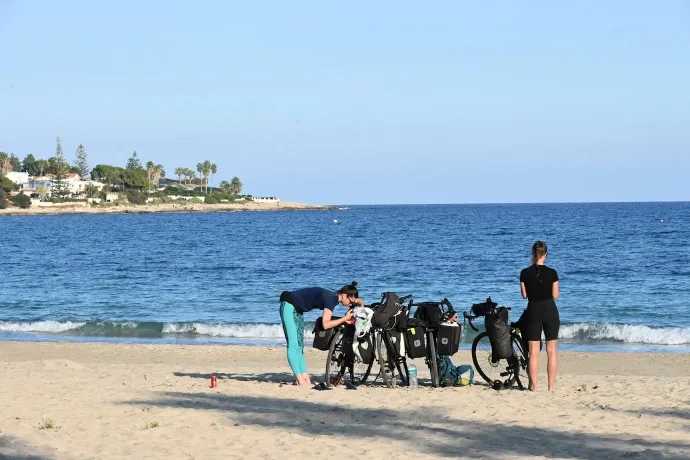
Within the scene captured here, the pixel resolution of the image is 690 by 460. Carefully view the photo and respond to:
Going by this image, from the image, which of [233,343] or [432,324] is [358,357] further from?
[233,343]

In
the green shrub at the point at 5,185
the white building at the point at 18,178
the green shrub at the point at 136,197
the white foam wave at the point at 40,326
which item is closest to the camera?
the white foam wave at the point at 40,326

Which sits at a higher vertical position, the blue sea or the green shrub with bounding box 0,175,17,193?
the green shrub with bounding box 0,175,17,193

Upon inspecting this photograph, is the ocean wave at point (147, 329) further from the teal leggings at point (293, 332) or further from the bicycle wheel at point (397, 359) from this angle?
the bicycle wheel at point (397, 359)

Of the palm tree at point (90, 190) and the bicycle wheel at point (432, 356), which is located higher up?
the palm tree at point (90, 190)

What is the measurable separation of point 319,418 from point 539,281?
3109 millimetres

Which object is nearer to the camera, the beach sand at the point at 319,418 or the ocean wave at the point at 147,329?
the beach sand at the point at 319,418

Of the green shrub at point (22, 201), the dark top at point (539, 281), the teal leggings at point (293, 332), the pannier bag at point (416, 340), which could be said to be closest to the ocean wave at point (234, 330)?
the pannier bag at point (416, 340)

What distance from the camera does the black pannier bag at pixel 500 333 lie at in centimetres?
1130

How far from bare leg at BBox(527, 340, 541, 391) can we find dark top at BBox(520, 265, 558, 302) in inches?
23.2

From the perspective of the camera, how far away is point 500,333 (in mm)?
11312

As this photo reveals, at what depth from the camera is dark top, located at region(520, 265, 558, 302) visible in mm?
10742

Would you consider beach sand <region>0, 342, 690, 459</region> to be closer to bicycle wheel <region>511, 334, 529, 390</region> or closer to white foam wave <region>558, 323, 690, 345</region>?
bicycle wheel <region>511, 334, 529, 390</region>

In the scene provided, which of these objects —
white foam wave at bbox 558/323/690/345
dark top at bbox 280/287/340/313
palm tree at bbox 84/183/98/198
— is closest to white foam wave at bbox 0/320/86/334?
white foam wave at bbox 558/323/690/345

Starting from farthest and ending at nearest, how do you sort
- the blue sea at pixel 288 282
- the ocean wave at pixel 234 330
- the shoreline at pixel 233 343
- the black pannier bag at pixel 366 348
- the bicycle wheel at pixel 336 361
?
the blue sea at pixel 288 282
the ocean wave at pixel 234 330
the shoreline at pixel 233 343
the bicycle wheel at pixel 336 361
the black pannier bag at pixel 366 348
